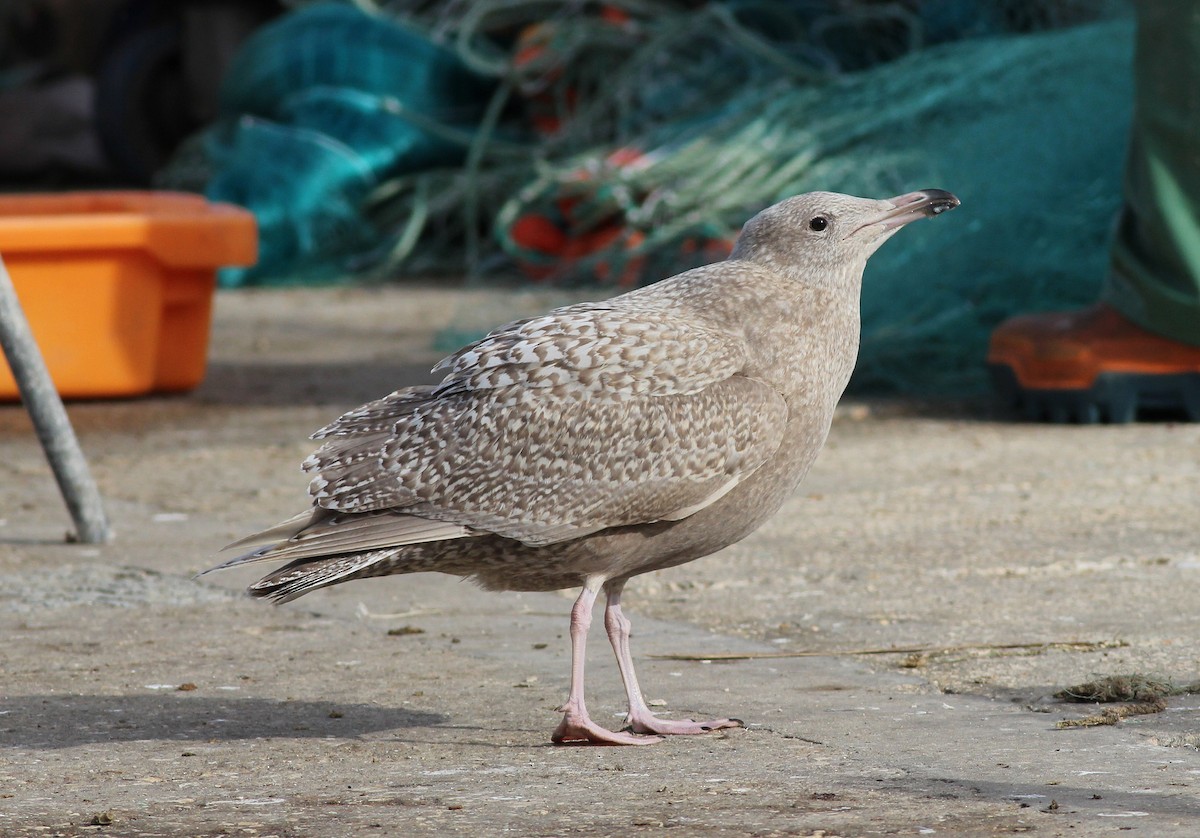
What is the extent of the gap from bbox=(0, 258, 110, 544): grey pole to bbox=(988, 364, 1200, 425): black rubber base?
13.4 feet

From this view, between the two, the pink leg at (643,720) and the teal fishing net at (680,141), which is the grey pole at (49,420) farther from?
the teal fishing net at (680,141)

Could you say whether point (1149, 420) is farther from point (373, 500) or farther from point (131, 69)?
point (131, 69)

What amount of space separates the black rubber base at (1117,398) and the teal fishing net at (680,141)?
2.57 feet

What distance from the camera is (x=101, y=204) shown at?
9516 millimetres

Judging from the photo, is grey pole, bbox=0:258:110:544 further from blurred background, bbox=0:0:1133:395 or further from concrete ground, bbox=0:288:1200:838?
blurred background, bbox=0:0:1133:395

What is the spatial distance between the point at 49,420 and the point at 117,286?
2615mm

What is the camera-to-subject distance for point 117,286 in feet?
28.0

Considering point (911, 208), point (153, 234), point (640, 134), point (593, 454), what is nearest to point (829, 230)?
point (911, 208)

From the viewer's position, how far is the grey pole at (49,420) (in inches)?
233

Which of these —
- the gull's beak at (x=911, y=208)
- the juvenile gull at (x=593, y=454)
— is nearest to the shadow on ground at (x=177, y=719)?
the juvenile gull at (x=593, y=454)

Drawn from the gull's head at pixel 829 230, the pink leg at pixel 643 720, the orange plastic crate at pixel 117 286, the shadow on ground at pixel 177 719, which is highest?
the gull's head at pixel 829 230

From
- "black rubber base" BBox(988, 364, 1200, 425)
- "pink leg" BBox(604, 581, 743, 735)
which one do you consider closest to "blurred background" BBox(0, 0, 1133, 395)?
"black rubber base" BBox(988, 364, 1200, 425)

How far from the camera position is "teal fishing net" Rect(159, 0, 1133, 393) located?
349 inches

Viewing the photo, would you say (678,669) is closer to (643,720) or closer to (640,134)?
(643,720)
